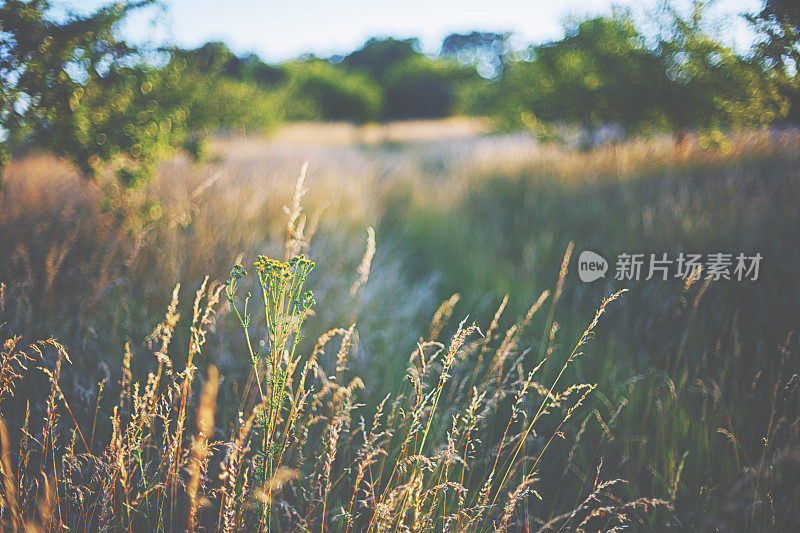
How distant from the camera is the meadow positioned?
133 centimetres

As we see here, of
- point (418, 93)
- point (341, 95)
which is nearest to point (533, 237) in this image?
point (341, 95)

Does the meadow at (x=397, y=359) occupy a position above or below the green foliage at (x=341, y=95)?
below

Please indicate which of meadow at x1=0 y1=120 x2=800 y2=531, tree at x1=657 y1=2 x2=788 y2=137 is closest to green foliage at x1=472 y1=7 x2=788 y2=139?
tree at x1=657 y1=2 x2=788 y2=137

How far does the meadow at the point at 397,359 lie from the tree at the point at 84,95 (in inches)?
15.1

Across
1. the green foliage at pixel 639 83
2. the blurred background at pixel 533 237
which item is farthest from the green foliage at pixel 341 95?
the blurred background at pixel 533 237

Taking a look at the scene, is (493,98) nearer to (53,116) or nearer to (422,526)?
(53,116)

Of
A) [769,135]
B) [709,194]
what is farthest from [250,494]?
[769,135]

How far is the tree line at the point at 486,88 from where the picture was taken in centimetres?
241

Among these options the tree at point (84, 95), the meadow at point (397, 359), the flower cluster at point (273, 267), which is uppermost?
the tree at point (84, 95)

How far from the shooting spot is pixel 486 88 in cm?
1262

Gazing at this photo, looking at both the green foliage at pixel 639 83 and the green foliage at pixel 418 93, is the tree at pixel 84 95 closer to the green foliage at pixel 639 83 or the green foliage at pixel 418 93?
the green foliage at pixel 639 83

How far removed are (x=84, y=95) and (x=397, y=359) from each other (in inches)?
105

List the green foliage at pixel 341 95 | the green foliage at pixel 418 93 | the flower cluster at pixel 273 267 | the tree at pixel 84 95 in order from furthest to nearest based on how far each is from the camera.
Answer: the green foliage at pixel 418 93 < the green foliage at pixel 341 95 < the tree at pixel 84 95 < the flower cluster at pixel 273 267

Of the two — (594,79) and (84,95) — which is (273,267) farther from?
(594,79)
